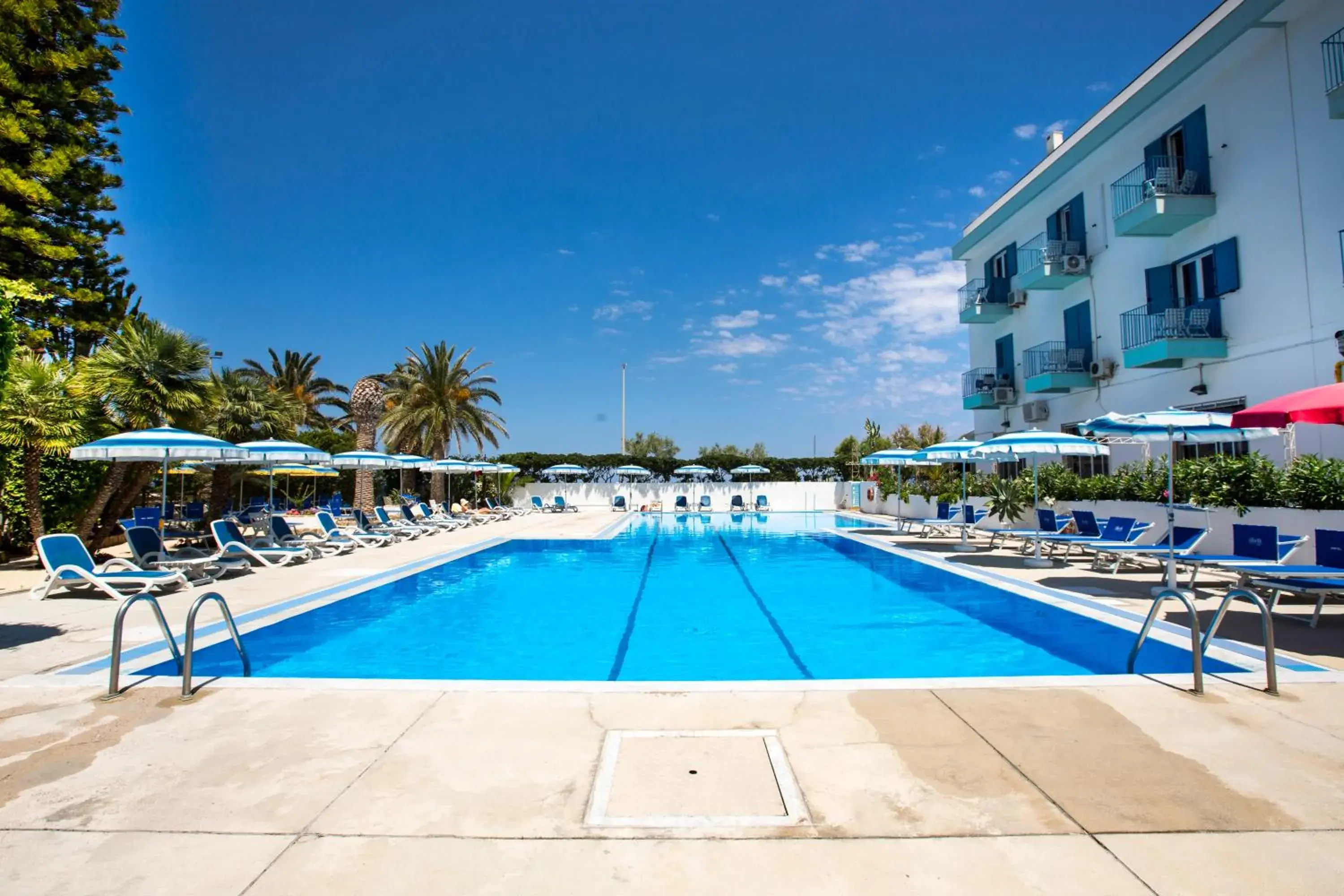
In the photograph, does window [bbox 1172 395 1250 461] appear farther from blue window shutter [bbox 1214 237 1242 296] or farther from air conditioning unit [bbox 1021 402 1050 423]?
air conditioning unit [bbox 1021 402 1050 423]

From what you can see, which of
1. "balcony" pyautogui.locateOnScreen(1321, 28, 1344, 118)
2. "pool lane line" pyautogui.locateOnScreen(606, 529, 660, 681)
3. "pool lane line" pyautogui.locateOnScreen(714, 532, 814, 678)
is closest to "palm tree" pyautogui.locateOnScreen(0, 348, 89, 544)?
"pool lane line" pyautogui.locateOnScreen(606, 529, 660, 681)

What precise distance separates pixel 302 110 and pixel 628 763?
782 inches

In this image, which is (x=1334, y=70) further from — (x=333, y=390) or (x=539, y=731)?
(x=333, y=390)

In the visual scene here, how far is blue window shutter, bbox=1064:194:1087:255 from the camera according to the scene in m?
19.5

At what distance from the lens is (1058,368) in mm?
19547

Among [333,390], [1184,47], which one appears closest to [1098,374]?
[1184,47]

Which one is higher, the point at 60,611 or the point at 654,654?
the point at 60,611

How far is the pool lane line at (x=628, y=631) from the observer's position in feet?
23.2

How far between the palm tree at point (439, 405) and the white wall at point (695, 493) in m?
5.81

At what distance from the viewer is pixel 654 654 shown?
7766 millimetres

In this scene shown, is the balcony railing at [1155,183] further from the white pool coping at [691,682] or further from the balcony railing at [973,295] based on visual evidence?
the white pool coping at [691,682]

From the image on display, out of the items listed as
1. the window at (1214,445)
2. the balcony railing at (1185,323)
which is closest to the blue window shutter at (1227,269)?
the balcony railing at (1185,323)

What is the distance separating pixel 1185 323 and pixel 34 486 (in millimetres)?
22472

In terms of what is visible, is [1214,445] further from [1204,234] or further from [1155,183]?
[1155,183]
